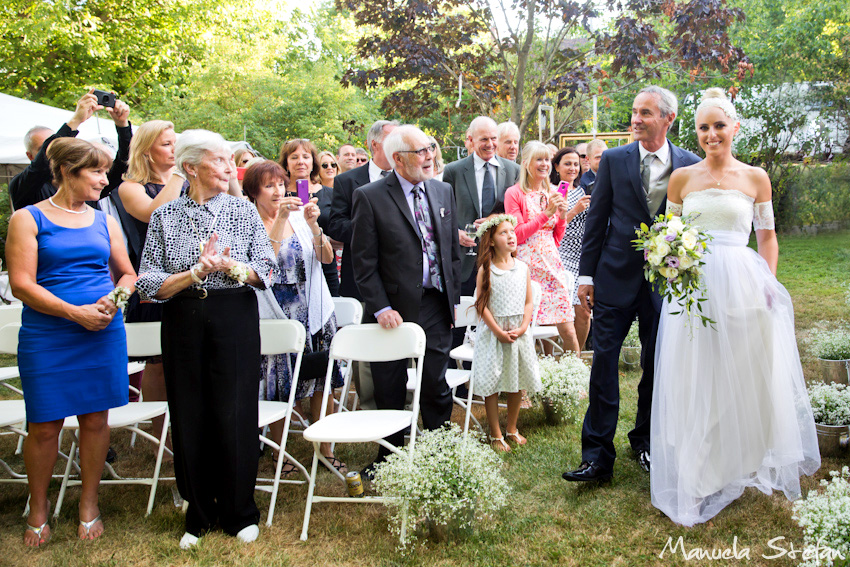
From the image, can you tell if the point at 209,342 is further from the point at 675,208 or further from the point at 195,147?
the point at 675,208

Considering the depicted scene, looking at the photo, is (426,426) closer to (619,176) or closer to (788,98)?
(619,176)

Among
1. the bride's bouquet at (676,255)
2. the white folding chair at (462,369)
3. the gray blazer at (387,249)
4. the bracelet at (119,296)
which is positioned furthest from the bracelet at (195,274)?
the bride's bouquet at (676,255)

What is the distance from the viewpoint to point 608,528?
3645 millimetres

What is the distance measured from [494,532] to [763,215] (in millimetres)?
2196

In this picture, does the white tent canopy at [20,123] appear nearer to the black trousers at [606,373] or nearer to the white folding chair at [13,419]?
the white folding chair at [13,419]

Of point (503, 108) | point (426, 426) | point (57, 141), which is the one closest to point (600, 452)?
point (426, 426)

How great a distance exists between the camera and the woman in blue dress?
376 centimetres

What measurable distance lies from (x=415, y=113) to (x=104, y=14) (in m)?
11.9

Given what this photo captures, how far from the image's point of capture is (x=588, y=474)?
4094mm

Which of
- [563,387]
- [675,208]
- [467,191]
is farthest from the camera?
[467,191]

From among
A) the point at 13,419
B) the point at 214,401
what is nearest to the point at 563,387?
the point at 214,401

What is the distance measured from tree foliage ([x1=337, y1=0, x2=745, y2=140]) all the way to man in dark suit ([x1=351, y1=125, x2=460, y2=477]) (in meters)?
4.08

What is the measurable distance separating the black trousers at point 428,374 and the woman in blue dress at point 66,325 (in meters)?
1.54

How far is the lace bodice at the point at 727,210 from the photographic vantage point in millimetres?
3756
